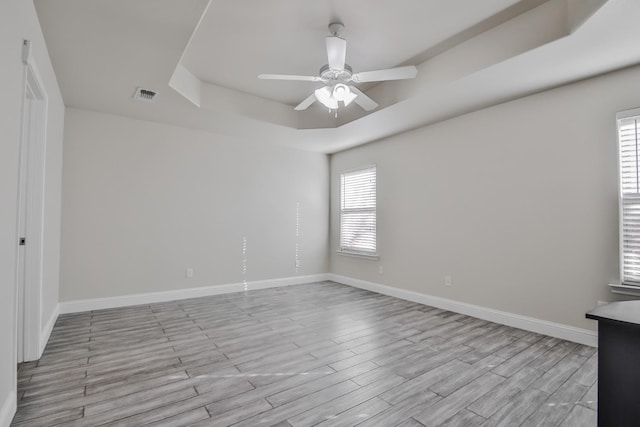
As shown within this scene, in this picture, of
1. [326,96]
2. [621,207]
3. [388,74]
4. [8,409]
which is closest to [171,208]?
[326,96]

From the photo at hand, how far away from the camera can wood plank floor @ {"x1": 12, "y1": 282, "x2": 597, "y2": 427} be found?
1752 mm

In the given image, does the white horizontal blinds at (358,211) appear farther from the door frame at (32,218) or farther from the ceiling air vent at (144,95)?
the door frame at (32,218)

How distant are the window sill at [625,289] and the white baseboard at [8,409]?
413 centimetres

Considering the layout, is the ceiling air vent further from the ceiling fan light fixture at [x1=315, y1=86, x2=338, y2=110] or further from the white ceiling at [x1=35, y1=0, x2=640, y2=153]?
the ceiling fan light fixture at [x1=315, y1=86, x2=338, y2=110]

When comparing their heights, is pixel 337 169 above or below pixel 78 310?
above

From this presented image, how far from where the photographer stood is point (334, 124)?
4438 mm

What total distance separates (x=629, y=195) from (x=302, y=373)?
118 inches

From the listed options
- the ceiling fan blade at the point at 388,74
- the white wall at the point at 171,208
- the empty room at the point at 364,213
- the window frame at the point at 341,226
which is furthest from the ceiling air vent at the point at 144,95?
the window frame at the point at 341,226

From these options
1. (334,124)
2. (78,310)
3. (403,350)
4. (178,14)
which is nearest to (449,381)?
(403,350)

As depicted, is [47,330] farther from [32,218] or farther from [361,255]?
[361,255]

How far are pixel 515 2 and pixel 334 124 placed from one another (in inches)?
97.0

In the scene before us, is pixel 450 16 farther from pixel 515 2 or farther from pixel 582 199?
pixel 582 199

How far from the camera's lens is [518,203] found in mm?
3268

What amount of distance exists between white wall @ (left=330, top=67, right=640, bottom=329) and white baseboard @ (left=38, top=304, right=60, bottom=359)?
3948 mm
